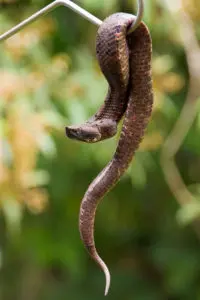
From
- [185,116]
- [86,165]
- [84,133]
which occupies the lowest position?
[86,165]

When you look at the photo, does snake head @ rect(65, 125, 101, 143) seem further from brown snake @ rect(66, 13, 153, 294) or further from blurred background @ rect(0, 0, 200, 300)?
blurred background @ rect(0, 0, 200, 300)

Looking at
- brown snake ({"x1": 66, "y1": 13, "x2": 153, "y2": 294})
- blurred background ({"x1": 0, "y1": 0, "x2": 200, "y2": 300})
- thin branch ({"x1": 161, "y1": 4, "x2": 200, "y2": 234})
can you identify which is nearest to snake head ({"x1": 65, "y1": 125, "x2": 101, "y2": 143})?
brown snake ({"x1": 66, "y1": 13, "x2": 153, "y2": 294})

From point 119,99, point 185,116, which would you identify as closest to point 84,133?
point 119,99

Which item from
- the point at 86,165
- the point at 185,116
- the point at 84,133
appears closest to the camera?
the point at 84,133

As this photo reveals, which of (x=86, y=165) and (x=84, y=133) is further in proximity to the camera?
(x=86, y=165)

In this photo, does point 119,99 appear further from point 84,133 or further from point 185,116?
point 185,116

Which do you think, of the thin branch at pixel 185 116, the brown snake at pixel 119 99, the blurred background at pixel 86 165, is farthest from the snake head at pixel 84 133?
the thin branch at pixel 185 116

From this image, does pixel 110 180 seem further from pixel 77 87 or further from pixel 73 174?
pixel 73 174
